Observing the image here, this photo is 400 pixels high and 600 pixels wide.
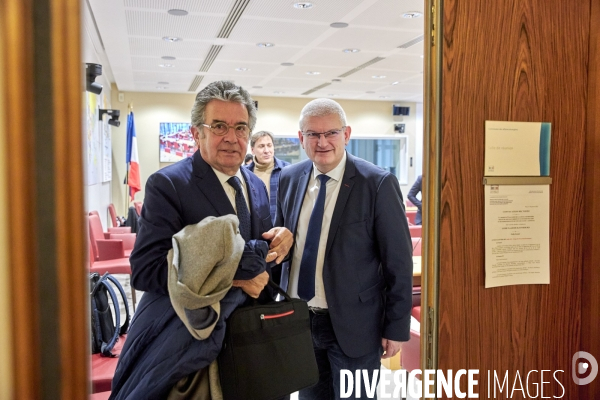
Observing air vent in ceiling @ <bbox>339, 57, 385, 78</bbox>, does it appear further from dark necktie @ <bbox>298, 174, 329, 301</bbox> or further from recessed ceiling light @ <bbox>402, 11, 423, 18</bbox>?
dark necktie @ <bbox>298, 174, 329, 301</bbox>

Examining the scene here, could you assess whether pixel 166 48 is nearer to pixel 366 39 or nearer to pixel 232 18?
pixel 232 18

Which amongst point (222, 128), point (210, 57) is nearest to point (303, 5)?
point (210, 57)

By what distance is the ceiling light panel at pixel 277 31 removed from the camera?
5.46m

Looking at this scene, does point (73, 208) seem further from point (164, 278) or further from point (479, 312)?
point (479, 312)

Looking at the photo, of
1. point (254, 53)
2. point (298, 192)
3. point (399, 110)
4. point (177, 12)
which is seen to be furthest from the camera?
point (399, 110)

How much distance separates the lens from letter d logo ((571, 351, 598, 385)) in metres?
1.75

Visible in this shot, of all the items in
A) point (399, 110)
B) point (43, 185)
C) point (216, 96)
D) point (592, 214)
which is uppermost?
point (399, 110)

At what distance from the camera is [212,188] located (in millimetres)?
1548

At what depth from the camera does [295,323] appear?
1.51 metres

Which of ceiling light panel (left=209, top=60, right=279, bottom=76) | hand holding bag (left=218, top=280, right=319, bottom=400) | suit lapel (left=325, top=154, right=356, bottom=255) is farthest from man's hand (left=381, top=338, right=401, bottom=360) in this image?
ceiling light panel (left=209, top=60, right=279, bottom=76)

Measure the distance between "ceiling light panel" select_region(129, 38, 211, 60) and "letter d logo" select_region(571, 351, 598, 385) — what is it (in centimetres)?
577

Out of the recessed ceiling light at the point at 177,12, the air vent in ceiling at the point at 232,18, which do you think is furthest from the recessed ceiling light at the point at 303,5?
the recessed ceiling light at the point at 177,12

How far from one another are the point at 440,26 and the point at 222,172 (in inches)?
33.7

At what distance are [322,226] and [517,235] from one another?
756 mm
